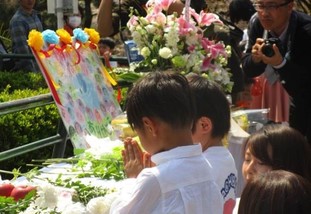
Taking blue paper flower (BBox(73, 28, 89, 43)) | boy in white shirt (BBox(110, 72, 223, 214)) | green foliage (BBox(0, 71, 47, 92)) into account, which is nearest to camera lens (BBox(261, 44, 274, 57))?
blue paper flower (BBox(73, 28, 89, 43))

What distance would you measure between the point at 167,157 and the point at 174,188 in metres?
0.11

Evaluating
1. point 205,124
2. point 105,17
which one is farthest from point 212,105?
point 105,17

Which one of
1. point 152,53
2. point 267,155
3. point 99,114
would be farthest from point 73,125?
point 267,155

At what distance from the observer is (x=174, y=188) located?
8.57ft

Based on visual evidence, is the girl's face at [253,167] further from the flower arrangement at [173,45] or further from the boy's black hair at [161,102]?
the flower arrangement at [173,45]

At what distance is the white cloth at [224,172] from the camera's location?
3373 millimetres

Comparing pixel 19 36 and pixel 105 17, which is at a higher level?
pixel 105 17

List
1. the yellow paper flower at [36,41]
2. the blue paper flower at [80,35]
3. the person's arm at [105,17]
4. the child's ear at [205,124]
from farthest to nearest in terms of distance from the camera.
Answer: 1. the person's arm at [105,17]
2. the blue paper flower at [80,35]
3. the yellow paper flower at [36,41]
4. the child's ear at [205,124]

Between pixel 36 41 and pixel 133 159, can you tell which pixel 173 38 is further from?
pixel 133 159

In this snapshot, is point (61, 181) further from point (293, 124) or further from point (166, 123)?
point (293, 124)

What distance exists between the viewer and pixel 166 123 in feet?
8.83

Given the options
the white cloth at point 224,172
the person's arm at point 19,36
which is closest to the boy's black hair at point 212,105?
the white cloth at point 224,172

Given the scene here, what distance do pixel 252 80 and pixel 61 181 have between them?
10.4 feet

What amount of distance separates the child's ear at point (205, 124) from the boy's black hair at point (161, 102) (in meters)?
0.71
